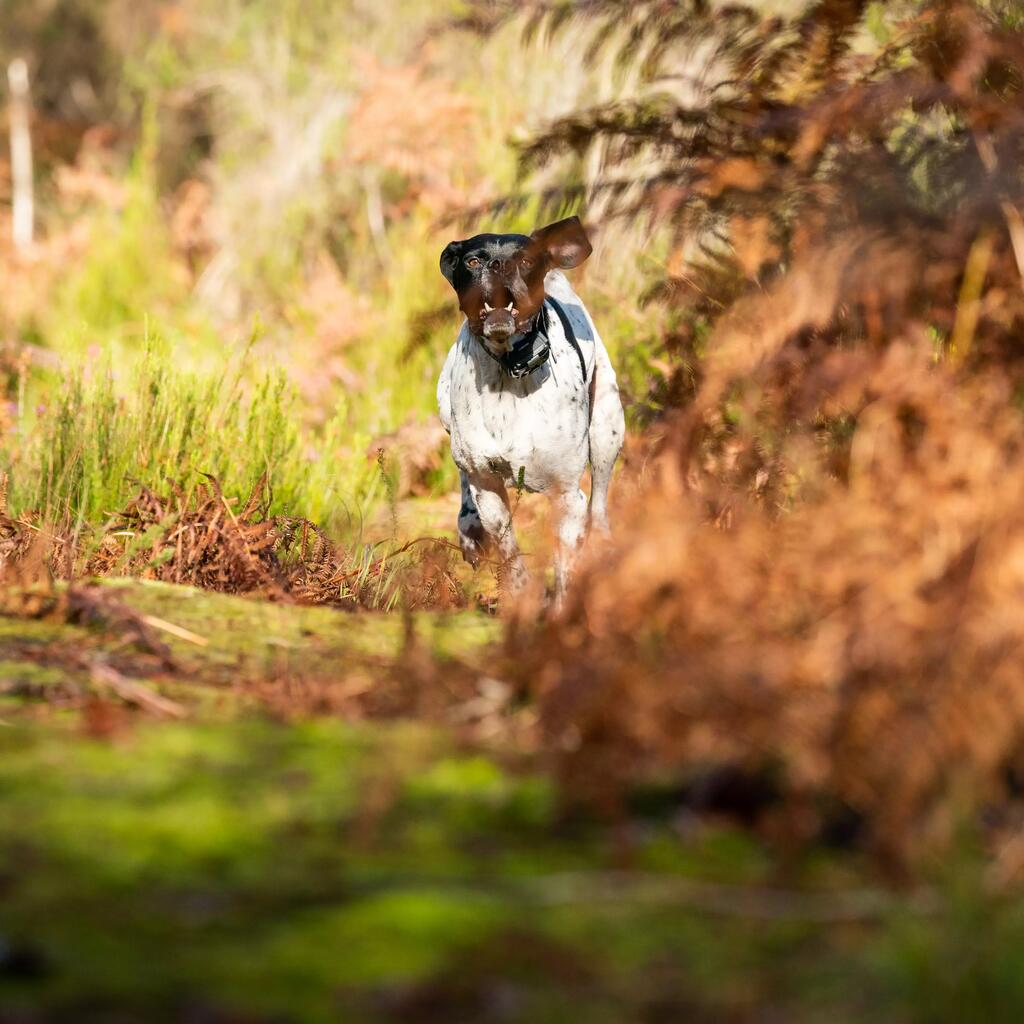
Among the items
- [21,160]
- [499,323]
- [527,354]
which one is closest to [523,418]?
[527,354]

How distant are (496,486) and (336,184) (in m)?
8.21

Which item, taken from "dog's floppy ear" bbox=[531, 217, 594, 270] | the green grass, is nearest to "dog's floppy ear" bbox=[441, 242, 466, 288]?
"dog's floppy ear" bbox=[531, 217, 594, 270]

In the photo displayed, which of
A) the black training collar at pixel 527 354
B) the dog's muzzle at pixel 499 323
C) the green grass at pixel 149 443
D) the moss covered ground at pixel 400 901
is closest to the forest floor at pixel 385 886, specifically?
the moss covered ground at pixel 400 901

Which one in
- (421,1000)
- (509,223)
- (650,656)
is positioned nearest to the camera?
(421,1000)

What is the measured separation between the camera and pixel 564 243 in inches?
225

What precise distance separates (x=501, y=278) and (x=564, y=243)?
338mm

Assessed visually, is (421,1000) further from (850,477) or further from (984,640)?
(850,477)

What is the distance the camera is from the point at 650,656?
290 cm

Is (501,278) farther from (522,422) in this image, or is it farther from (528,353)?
(522,422)

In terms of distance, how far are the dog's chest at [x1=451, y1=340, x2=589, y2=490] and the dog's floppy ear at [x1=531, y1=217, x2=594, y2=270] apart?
0.55 meters

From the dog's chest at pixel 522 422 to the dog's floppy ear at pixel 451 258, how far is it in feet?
1.06

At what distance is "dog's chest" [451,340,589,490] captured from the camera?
6160 mm

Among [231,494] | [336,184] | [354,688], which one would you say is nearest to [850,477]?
[354,688]

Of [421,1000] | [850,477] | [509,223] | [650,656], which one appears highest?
[509,223]
